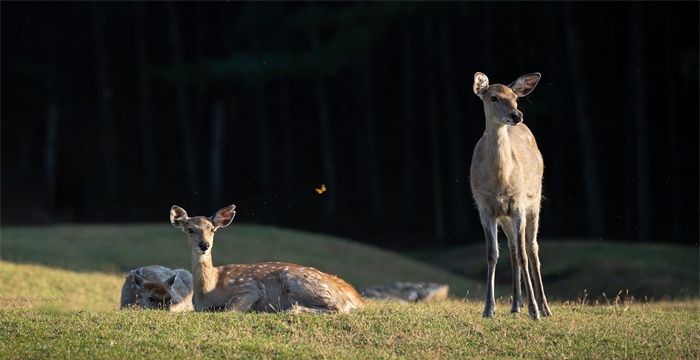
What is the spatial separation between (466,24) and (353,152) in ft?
39.0

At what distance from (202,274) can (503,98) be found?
5085 mm

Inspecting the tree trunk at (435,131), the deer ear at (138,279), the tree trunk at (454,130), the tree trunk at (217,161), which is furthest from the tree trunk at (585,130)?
the deer ear at (138,279)

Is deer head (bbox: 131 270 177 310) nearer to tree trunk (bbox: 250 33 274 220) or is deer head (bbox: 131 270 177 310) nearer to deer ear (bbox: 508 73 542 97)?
deer ear (bbox: 508 73 542 97)

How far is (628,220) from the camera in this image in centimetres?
4631

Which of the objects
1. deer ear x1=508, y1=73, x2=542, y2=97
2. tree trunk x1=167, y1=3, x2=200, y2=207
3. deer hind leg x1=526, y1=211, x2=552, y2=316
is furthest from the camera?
tree trunk x1=167, y1=3, x2=200, y2=207

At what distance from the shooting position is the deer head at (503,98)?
15.6m

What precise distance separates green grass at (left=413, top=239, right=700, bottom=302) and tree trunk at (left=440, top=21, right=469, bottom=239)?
8.68 m

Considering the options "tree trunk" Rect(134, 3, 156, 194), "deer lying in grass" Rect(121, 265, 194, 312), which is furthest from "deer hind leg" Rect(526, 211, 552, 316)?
"tree trunk" Rect(134, 3, 156, 194)

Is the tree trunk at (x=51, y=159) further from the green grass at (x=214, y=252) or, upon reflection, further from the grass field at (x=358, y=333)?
the grass field at (x=358, y=333)

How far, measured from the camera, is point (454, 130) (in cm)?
4666

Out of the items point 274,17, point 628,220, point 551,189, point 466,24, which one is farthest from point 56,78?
point 628,220

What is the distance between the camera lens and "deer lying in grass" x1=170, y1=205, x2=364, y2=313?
15.9 meters

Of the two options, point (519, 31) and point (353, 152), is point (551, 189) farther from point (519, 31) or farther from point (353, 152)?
point (353, 152)

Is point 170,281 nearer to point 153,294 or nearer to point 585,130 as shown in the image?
point 153,294
